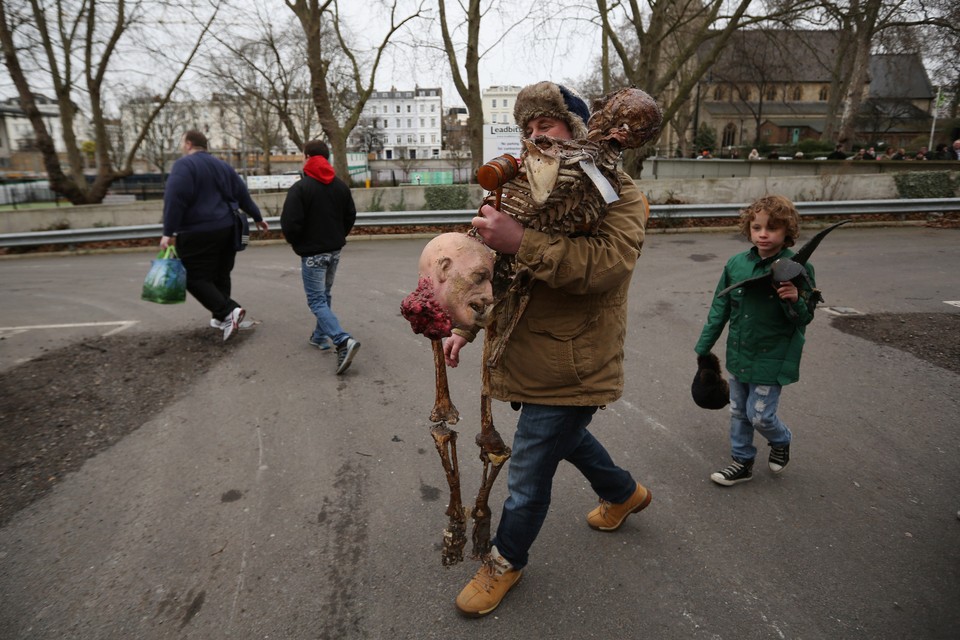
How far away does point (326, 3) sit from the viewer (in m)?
15.5

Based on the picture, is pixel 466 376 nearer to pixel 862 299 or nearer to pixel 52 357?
pixel 52 357

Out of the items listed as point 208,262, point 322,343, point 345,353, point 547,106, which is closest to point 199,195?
point 208,262

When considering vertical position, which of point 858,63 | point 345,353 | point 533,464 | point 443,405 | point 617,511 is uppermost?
point 858,63

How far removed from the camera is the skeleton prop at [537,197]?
5.42ft

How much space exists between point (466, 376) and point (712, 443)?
2.16 m

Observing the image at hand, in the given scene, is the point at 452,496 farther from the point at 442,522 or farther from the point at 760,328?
the point at 760,328

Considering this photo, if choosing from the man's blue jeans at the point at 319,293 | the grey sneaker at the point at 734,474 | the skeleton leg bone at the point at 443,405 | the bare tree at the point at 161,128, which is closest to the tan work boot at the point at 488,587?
the skeleton leg bone at the point at 443,405

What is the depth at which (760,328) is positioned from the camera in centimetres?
316

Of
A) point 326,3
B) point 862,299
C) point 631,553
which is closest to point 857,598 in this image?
point 631,553

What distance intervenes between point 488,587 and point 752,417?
72.3 inches

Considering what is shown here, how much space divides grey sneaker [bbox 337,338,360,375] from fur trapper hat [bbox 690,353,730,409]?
3.02 metres

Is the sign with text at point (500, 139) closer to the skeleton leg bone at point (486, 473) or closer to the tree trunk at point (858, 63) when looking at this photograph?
the skeleton leg bone at point (486, 473)

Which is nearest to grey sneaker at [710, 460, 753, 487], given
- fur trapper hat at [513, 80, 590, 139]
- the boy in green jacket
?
the boy in green jacket

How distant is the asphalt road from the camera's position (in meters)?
2.38
